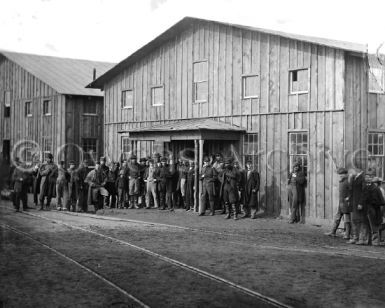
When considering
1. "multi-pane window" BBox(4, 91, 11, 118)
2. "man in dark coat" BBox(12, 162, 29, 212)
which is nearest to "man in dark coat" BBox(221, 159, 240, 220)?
"man in dark coat" BBox(12, 162, 29, 212)

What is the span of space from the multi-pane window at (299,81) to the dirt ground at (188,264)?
496 cm

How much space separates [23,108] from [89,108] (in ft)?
16.6

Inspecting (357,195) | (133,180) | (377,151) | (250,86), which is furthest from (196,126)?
(357,195)

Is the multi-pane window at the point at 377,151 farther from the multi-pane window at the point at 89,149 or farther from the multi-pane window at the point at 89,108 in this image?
the multi-pane window at the point at 89,108

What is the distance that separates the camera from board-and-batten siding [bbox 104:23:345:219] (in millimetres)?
18531

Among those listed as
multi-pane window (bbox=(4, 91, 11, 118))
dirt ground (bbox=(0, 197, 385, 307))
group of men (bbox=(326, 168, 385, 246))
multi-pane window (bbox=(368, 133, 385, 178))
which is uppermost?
multi-pane window (bbox=(4, 91, 11, 118))

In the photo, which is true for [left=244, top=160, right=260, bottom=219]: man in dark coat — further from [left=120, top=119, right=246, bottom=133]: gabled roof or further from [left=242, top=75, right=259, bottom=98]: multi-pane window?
[left=242, top=75, right=259, bottom=98]: multi-pane window

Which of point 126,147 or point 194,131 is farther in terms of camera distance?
point 126,147

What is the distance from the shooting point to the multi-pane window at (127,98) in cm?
2734

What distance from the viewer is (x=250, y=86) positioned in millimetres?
21438

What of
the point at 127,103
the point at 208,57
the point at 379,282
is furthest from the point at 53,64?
the point at 379,282

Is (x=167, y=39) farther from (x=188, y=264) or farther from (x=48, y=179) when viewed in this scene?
(x=188, y=264)

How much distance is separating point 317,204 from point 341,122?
2.65m

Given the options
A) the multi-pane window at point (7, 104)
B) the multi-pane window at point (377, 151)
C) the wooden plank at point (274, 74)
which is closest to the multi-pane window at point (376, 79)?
the multi-pane window at point (377, 151)
